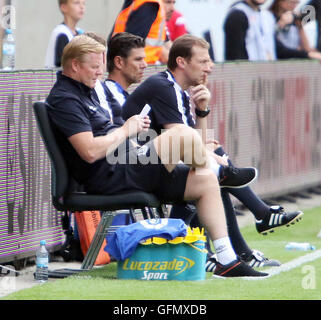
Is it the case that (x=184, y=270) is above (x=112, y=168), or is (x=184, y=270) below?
below

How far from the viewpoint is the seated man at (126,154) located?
280 inches

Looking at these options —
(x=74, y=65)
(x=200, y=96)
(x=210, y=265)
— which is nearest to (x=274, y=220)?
(x=210, y=265)

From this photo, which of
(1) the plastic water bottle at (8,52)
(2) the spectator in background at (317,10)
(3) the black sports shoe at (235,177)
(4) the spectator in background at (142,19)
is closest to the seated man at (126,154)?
(3) the black sports shoe at (235,177)

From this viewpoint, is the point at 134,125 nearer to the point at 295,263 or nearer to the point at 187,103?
the point at 187,103

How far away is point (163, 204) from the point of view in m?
7.66

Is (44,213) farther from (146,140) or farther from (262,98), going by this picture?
(262,98)

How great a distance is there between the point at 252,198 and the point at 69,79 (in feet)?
5.99

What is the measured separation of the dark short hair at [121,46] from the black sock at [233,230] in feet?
3.92

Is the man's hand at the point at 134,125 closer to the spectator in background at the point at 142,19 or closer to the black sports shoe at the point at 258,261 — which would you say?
the black sports shoe at the point at 258,261

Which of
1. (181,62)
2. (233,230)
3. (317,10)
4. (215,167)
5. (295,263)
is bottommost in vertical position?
(295,263)

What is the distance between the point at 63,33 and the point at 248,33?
3.21 m

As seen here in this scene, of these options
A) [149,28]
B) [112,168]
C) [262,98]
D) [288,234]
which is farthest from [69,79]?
[262,98]

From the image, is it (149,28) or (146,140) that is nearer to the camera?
(146,140)

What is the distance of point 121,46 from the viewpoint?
830 centimetres
